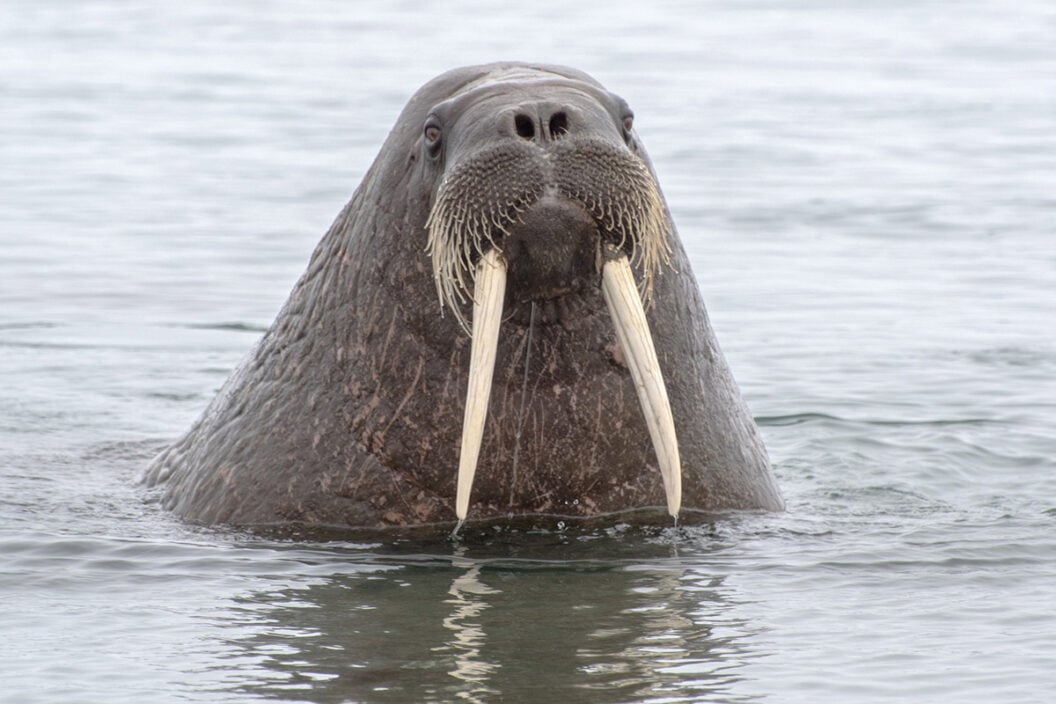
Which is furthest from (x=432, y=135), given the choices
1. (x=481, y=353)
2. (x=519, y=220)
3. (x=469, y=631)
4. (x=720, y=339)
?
(x=720, y=339)

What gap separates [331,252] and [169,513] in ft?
4.46

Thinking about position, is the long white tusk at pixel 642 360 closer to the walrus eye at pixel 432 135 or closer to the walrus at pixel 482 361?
the walrus at pixel 482 361

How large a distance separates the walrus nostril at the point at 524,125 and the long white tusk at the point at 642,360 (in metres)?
0.49

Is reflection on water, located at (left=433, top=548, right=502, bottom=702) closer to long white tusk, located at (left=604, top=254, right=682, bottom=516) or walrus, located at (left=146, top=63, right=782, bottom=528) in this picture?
walrus, located at (left=146, top=63, right=782, bottom=528)

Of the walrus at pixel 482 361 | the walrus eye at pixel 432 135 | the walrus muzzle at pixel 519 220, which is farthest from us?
the walrus eye at pixel 432 135

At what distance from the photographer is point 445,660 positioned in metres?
6.00

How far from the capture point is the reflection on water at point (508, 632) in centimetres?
573

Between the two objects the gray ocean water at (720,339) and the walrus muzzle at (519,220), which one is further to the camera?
the walrus muzzle at (519,220)

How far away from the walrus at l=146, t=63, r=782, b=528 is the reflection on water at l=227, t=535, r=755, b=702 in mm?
297

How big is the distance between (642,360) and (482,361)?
522 millimetres

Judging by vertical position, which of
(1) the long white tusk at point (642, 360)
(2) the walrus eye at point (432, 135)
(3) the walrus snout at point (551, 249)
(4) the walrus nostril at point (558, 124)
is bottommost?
(1) the long white tusk at point (642, 360)

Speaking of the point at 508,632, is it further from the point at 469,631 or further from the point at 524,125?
the point at 524,125

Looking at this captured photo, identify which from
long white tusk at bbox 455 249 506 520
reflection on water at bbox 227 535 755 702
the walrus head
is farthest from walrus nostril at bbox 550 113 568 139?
reflection on water at bbox 227 535 755 702

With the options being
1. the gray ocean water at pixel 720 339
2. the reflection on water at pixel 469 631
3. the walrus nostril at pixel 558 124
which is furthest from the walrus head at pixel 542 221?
the gray ocean water at pixel 720 339
